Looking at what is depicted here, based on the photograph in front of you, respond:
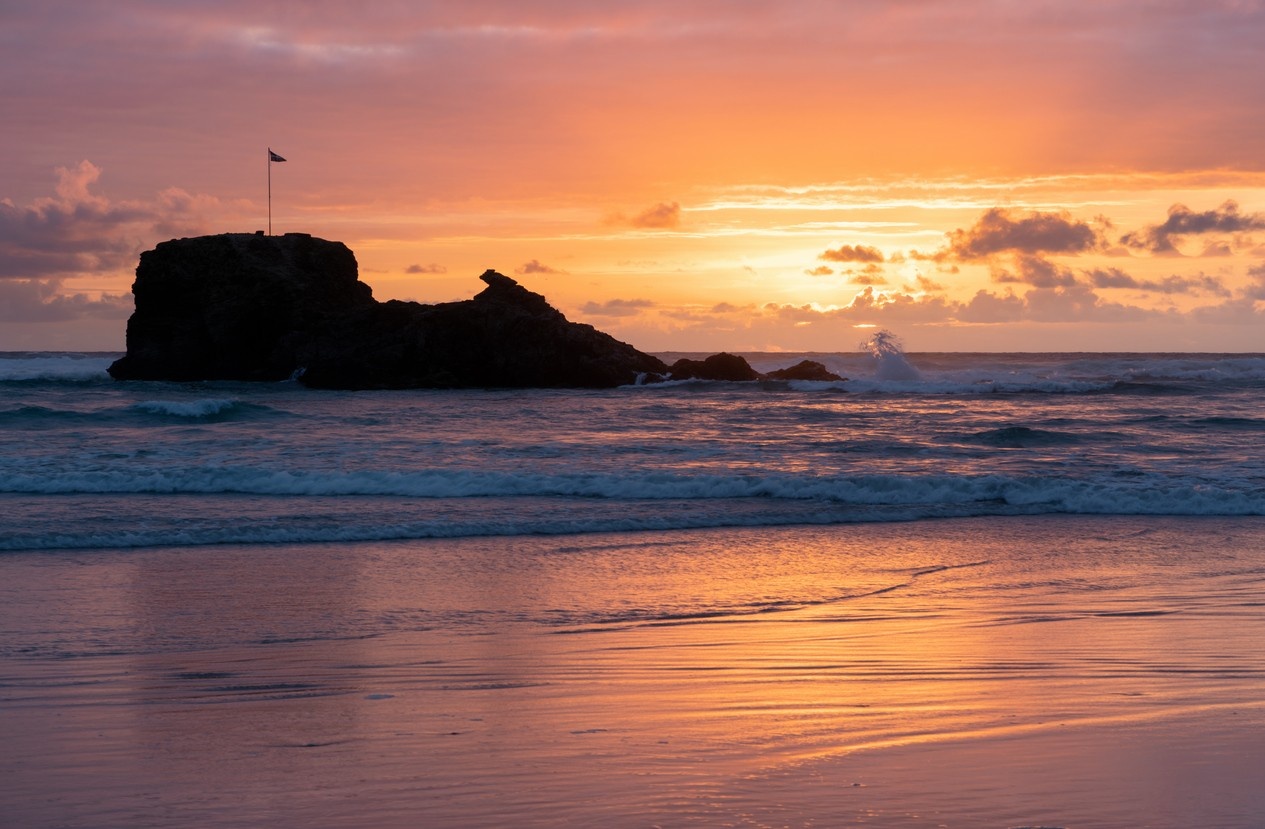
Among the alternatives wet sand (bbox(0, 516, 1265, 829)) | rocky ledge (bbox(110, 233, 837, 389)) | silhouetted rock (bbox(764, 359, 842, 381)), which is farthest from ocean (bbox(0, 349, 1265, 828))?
silhouetted rock (bbox(764, 359, 842, 381))

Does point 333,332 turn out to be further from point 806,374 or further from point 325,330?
point 806,374

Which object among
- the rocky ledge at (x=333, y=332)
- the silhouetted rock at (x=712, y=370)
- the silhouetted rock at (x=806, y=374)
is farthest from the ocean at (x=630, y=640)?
the silhouetted rock at (x=806, y=374)

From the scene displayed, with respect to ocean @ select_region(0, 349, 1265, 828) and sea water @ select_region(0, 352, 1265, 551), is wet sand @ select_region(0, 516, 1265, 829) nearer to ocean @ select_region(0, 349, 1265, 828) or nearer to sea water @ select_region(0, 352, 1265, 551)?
ocean @ select_region(0, 349, 1265, 828)

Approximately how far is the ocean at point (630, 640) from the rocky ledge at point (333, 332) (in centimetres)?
2777

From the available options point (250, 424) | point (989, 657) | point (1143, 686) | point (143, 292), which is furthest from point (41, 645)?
point (143, 292)

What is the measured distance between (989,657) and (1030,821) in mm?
3072

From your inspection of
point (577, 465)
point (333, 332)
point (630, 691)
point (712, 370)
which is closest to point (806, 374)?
point (712, 370)

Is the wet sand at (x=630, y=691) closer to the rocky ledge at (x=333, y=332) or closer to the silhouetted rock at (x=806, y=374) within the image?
the rocky ledge at (x=333, y=332)

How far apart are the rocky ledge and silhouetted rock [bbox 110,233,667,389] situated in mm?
53

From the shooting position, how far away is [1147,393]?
4303 centimetres

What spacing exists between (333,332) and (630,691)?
153 feet

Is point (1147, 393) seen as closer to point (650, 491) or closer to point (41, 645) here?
point (650, 491)

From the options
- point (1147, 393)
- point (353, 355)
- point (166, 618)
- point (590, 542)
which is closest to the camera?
point (166, 618)

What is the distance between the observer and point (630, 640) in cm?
823
